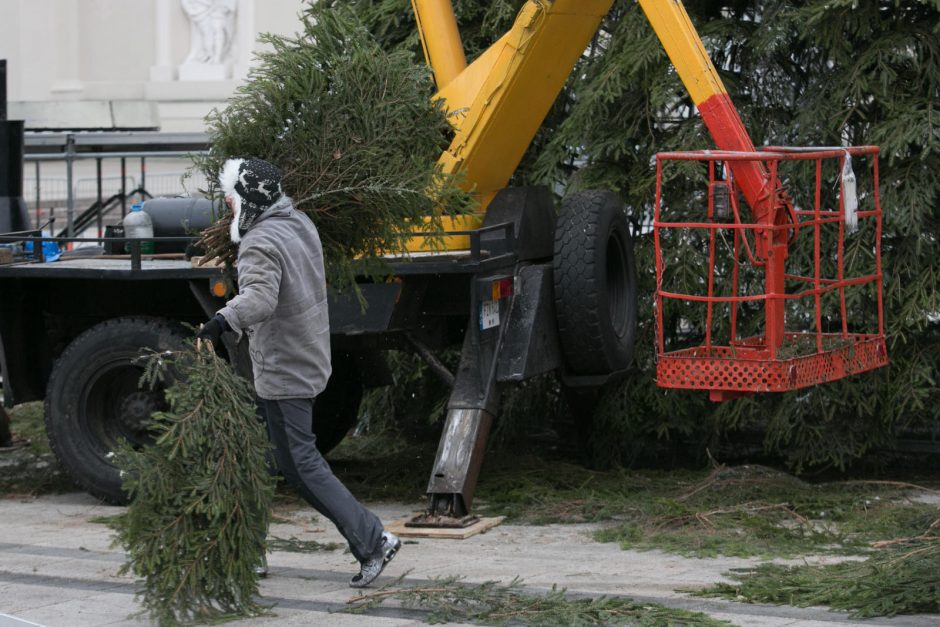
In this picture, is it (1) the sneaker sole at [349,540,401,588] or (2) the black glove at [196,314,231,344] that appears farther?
(1) the sneaker sole at [349,540,401,588]

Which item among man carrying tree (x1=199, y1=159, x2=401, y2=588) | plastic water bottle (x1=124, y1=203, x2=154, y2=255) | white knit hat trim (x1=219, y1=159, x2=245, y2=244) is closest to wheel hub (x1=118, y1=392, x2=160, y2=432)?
plastic water bottle (x1=124, y1=203, x2=154, y2=255)

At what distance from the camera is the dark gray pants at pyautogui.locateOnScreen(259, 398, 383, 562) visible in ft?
22.9

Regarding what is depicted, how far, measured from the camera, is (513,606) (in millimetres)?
6602

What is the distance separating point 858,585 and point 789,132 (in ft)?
14.5

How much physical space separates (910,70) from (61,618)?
604cm

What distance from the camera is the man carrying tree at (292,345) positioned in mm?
6926

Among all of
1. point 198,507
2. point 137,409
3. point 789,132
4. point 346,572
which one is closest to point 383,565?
point 346,572

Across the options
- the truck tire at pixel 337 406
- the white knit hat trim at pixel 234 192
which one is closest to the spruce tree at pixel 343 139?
the white knit hat trim at pixel 234 192

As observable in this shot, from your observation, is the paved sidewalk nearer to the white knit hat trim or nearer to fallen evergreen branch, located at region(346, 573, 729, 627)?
fallen evergreen branch, located at region(346, 573, 729, 627)

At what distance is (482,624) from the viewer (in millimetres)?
6410

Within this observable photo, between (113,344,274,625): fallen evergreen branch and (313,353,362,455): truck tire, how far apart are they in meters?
3.81

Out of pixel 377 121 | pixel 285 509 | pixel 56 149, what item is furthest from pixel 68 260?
pixel 56 149

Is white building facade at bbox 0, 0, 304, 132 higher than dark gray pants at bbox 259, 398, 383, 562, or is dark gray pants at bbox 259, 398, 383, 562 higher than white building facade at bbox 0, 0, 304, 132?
white building facade at bbox 0, 0, 304, 132

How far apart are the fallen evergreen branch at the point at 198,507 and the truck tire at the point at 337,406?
12.5ft
